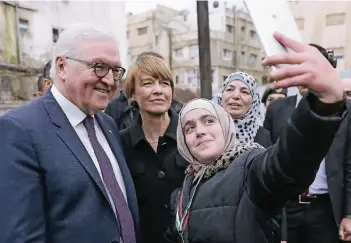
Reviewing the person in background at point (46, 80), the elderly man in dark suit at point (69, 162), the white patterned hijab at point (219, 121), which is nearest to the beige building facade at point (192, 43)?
the person in background at point (46, 80)

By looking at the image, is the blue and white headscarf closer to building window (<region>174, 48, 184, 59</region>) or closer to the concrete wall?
the concrete wall

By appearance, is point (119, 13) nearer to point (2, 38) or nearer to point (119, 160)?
point (2, 38)

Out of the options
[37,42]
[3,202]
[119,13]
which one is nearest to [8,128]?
[3,202]

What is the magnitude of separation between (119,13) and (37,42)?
309 inches

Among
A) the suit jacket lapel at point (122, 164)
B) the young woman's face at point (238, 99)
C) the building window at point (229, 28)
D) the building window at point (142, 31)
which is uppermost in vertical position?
the building window at point (142, 31)

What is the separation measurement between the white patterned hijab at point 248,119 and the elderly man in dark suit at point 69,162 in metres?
1.14

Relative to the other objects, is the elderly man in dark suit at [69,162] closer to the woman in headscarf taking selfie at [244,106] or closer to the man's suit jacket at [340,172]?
the woman in headscarf taking selfie at [244,106]

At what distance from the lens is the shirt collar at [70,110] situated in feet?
4.83

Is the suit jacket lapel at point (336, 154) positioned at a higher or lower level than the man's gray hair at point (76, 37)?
lower

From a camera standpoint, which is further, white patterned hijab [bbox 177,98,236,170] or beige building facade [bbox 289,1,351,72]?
beige building facade [bbox 289,1,351,72]

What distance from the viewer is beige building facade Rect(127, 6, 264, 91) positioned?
2602cm

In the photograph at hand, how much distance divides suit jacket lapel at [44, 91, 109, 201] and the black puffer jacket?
0.43m

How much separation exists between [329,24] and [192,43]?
11.3 m

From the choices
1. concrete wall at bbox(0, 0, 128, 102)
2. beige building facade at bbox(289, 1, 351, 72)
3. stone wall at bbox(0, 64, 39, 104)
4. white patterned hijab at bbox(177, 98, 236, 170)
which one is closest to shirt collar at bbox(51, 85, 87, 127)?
white patterned hijab at bbox(177, 98, 236, 170)
